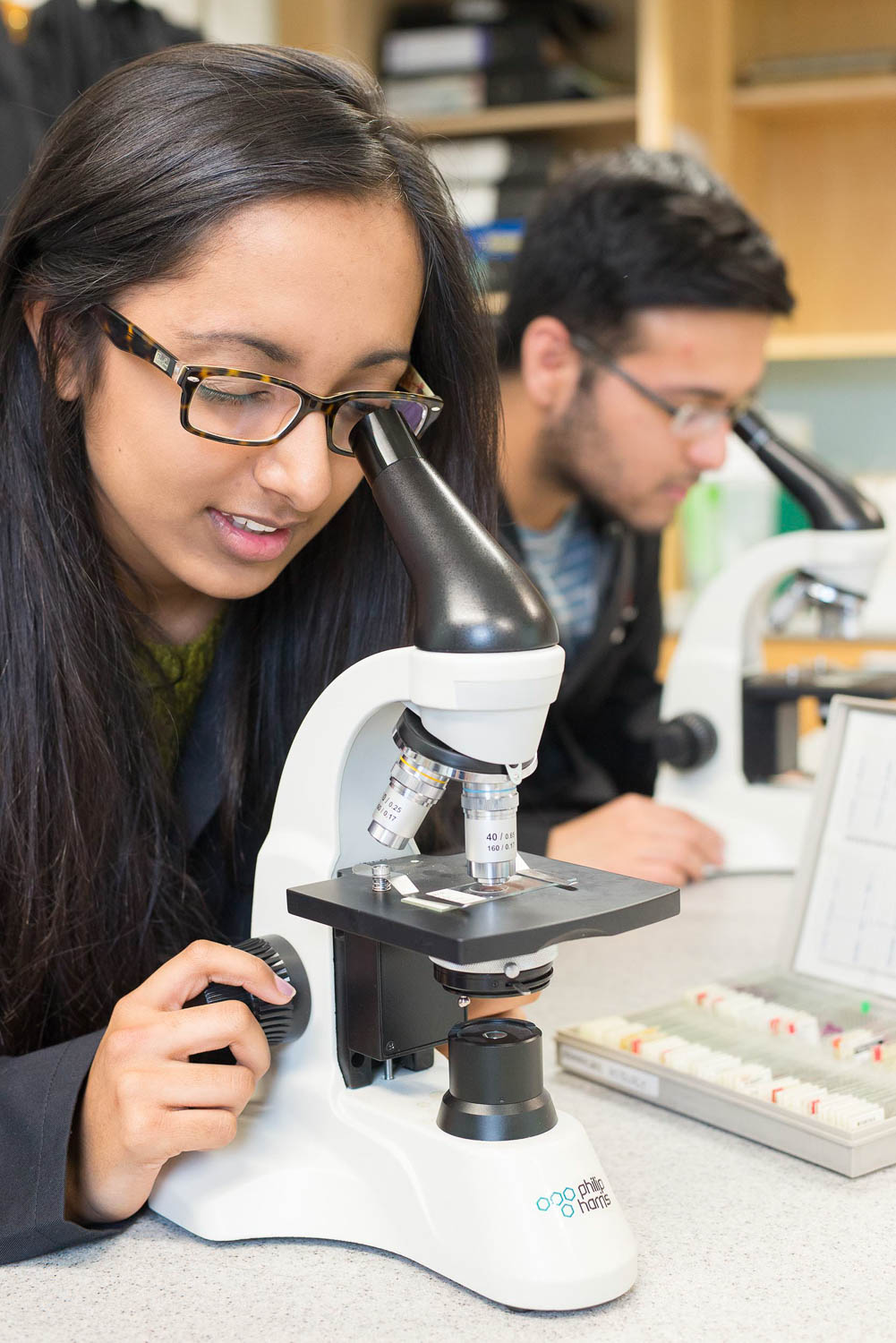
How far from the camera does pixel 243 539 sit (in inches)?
38.0

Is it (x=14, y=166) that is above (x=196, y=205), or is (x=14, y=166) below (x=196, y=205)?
above

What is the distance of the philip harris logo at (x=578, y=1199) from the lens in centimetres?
71

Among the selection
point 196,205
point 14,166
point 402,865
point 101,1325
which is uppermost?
point 14,166

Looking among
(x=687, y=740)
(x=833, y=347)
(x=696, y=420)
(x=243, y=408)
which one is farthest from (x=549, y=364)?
(x=833, y=347)

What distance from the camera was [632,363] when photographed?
71.4 inches

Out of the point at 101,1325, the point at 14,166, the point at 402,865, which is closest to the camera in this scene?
the point at 101,1325

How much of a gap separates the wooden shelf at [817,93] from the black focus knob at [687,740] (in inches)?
86.9

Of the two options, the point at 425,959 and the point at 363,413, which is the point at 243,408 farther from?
the point at 425,959

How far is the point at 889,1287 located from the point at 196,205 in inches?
28.4

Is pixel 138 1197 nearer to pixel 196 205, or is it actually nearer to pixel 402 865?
pixel 402 865

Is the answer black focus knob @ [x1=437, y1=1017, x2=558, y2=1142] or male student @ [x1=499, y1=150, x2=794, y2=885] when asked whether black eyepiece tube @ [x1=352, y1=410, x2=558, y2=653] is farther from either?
male student @ [x1=499, y1=150, x2=794, y2=885]

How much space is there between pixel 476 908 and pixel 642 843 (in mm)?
760

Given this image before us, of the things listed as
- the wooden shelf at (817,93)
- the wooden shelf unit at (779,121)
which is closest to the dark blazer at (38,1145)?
the wooden shelf unit at (779,121)

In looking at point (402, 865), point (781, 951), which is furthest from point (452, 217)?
point (781, 951)
